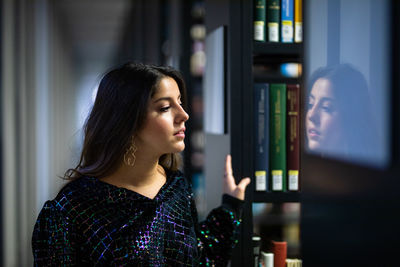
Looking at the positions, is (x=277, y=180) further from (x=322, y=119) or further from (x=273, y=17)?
(x=322, y=119)

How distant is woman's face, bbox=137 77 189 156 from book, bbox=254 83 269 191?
0.31 metres

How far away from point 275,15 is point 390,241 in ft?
3.77

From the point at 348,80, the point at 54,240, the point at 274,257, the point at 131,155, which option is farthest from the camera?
the point at 274,257

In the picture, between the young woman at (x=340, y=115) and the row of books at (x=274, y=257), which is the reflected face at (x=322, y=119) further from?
the row of books at (x=274, y=257)

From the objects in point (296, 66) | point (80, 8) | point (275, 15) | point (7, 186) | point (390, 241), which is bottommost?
point (7, 186)

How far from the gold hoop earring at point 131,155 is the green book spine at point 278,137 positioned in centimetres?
44

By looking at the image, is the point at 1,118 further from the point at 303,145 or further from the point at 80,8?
the point at 80,8

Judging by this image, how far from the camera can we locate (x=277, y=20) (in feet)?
5.01

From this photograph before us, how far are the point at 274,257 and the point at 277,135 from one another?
0.38 m

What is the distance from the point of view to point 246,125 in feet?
4.95

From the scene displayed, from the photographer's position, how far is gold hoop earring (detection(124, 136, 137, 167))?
130 cm

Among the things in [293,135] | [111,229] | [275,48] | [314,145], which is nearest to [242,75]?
[275,48]

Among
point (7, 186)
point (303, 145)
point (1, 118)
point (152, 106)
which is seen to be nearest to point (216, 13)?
point (152, 106)

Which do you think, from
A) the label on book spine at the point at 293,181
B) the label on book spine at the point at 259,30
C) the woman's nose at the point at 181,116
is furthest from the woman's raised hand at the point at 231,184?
the label on book spine at the point at 259,30
